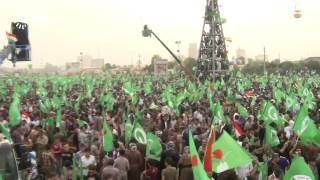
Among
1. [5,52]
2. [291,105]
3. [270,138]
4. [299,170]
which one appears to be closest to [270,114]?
[270,138]

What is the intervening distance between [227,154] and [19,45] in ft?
70.9

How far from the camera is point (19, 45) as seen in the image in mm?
27359

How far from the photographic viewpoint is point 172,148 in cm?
1067

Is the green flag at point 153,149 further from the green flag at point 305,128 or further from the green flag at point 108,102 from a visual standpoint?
the green flag at point 108,102

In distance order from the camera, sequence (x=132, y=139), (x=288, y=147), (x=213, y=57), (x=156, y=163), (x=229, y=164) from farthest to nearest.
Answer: (x=213, y=57) → (x=132, y=139) → (x=288, y=147) → (x=156, y=163) → (x=229, y=164)

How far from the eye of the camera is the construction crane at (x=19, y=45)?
88.1 ft

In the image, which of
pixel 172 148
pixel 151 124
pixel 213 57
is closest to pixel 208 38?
pixel 213 57

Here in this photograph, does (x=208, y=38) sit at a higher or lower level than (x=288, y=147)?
higher

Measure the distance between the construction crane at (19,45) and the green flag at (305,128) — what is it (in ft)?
60.8

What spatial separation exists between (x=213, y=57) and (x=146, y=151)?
51369mm

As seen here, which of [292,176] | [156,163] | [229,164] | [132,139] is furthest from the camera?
[132,139]

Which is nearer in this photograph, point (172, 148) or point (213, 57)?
point (172, 148)

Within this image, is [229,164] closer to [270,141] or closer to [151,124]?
A: [270,141]

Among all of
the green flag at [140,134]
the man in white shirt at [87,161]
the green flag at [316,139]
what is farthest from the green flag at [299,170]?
the green flag at [140,134]
